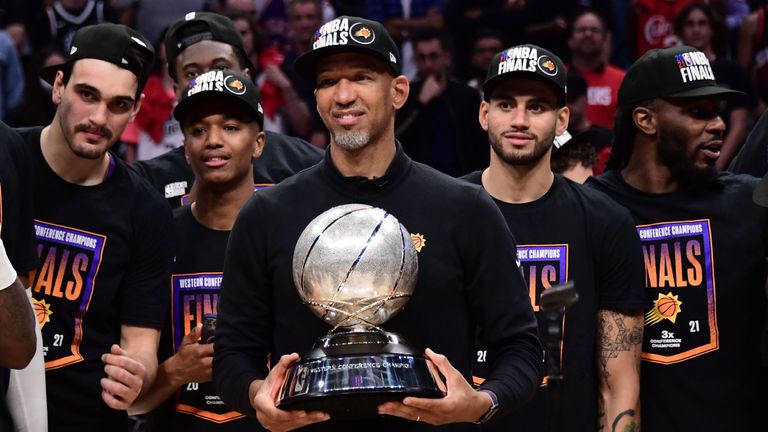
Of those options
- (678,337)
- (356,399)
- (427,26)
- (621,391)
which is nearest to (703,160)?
(678,337)

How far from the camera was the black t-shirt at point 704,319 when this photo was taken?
4.81 metres

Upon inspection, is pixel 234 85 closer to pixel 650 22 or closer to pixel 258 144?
pixel 258 144

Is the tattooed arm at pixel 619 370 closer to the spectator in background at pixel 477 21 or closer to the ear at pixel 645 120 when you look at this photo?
the ear at pixel 645 120

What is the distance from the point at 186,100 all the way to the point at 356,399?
205 centimetres

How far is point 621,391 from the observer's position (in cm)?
462

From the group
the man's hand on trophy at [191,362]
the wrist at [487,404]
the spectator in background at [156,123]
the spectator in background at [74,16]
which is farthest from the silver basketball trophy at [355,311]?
the spectator in background at [74,16]

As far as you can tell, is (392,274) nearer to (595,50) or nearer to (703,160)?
(703,160)

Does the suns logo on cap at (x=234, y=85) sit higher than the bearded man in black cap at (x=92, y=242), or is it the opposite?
the suns logo on cap at (x=234, y=85)

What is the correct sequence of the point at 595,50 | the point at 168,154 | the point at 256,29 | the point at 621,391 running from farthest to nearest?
1. the point at 595,50
2. the point at 256,29
3. the point at 168,154
4. the point at 621,391

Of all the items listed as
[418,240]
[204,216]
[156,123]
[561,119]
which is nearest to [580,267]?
[561,119]

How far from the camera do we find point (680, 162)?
501 centimetres

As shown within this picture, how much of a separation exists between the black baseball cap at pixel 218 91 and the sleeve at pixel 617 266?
4.53 feet

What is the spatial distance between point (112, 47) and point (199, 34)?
899 millimetres

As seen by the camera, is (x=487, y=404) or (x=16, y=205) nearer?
(x=487, y=404)
